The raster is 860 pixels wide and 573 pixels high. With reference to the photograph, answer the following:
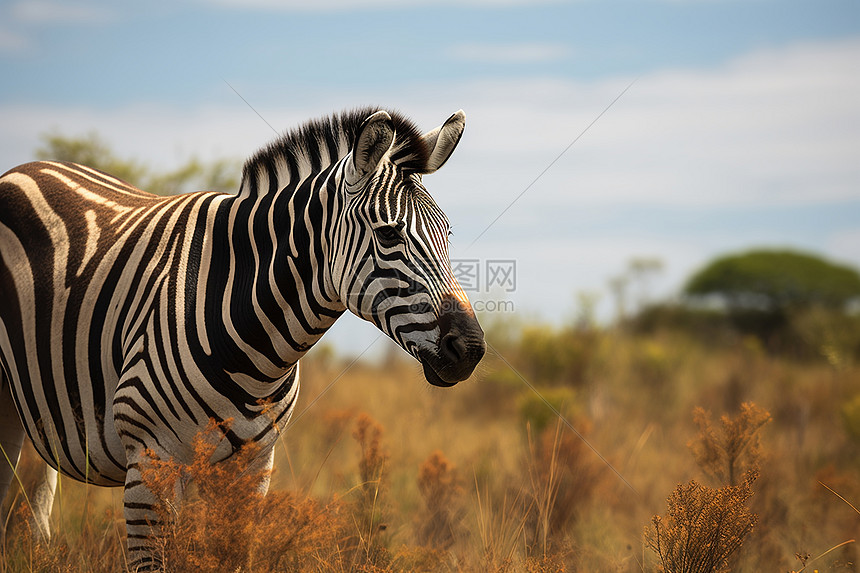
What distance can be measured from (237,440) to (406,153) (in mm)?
1573

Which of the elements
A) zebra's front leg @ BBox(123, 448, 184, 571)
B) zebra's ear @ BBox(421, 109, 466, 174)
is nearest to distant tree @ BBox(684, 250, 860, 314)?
zebra's ear @ BBox(421, 109, 466, 174)

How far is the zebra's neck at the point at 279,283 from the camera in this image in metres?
3.15

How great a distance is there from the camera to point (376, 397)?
11.3m

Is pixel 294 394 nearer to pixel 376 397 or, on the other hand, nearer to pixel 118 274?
pixel 118 274

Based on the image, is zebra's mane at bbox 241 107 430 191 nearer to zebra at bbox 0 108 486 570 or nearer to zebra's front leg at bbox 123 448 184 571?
zebra at bbox 0 108 486 570

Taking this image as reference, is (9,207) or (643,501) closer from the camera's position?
(9,207)

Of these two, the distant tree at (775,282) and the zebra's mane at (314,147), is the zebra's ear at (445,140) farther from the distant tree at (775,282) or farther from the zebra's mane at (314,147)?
the distant tree at (775,282)

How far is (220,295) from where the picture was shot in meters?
3.30

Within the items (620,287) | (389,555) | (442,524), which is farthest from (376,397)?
(620,287)

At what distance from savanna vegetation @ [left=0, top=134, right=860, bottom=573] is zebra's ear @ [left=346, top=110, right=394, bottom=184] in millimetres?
983

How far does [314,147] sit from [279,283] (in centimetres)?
74

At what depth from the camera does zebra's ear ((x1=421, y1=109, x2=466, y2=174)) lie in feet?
10.8

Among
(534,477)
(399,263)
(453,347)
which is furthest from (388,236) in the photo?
(534,477)

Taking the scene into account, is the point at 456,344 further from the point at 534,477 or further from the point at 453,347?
the point at 534,477
